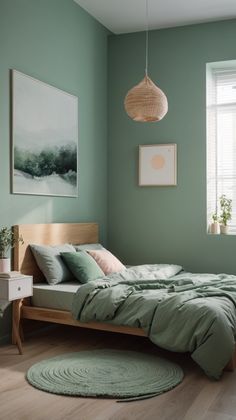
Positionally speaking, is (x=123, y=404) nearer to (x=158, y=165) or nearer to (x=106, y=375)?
(x=106, y=375)

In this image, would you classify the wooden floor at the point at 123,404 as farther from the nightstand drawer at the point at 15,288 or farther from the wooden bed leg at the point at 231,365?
the nightstand drawer at the point at 15,288

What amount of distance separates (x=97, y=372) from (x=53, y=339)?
1.04 m

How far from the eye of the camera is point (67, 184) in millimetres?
5047

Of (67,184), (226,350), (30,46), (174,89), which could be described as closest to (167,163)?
(174,89)

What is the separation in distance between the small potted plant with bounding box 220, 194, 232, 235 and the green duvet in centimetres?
123

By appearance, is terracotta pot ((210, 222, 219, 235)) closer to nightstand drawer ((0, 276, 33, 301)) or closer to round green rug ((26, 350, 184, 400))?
round green rug ((26, 350, 184, 400))

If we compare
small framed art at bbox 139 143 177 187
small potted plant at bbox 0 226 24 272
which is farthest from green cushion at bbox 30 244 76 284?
small framed art at bbox 139 143 177 187

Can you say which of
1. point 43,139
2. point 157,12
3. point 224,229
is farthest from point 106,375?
point 157,12

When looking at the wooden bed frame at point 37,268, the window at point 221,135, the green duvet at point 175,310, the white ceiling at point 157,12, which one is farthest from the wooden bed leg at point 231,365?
the white ceiling at point 157,12

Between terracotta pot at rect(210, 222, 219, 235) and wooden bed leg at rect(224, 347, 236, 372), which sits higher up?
terracotta pot at rect(210, 222, 219, 235)

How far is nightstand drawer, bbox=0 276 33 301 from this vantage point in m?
3.73

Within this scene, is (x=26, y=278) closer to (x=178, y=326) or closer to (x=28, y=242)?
(x=28, y=242)

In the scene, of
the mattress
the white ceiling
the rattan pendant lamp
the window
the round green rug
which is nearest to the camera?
the round green rug

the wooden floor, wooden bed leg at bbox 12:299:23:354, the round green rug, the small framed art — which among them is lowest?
the wooden floor
